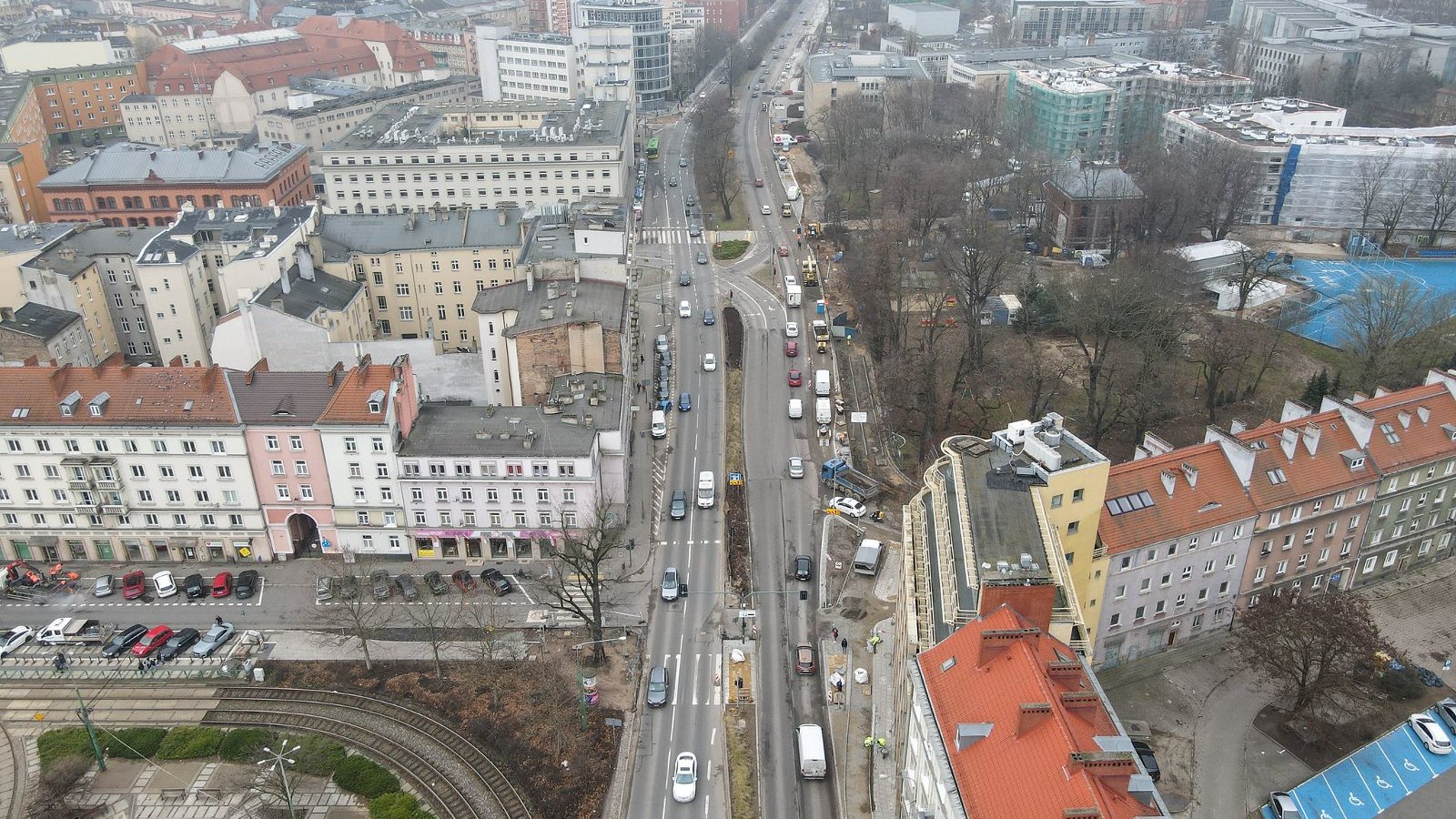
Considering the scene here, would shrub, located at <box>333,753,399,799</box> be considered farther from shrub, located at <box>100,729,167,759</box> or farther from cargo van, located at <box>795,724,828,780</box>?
cargo van, located at <box>795,724,828,780</box>

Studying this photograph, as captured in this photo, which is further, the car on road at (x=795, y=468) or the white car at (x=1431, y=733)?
the car on road at (x=795, y=468)

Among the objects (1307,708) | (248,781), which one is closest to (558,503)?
(248,781)

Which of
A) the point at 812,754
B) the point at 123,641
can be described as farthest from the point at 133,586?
the point at 812,754

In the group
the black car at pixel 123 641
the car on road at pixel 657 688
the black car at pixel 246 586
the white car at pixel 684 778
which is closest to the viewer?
the white car at pixel 684 778

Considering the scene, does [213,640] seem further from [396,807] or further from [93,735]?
[396,807]

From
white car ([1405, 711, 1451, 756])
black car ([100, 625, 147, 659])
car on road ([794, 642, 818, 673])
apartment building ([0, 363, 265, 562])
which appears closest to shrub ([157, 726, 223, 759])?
black car ([100, 625, 147, 659])

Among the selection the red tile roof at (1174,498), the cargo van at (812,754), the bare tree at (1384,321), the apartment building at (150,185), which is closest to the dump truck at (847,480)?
the red tile roof at (1174,498)

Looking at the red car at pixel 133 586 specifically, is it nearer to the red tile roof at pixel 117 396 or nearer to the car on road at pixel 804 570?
the red tile roof at pixel 117 396

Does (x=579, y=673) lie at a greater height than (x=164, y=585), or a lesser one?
greater
